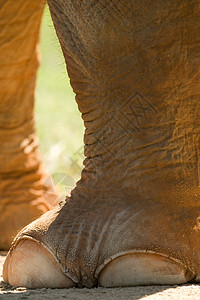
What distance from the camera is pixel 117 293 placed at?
5.86ft

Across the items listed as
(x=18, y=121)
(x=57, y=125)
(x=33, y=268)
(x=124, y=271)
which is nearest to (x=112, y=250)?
(x=124, y=271)

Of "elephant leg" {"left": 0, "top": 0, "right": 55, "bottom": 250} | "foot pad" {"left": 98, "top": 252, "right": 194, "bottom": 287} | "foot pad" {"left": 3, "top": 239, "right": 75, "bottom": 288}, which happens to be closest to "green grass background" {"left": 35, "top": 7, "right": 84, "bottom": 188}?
"elephant leg" {"left": 0, "top": 0, "right": 55, "bottom": 250}

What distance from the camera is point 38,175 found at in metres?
3.13

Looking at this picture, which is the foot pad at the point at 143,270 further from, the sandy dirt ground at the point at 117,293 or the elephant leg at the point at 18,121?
the elephant leg at the point at 18,121

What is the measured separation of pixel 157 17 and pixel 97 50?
0.53 feet

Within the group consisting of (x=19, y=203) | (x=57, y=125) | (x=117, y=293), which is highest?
(x=57, y=125)

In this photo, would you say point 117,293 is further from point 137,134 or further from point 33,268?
point 137,134

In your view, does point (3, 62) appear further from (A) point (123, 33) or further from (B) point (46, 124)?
(B) point (46, 124)

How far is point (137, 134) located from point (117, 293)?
370mm

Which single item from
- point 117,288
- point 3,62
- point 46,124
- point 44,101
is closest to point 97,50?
point 117,288

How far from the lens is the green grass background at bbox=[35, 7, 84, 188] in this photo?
3.70m

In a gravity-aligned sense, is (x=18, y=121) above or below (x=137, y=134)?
above

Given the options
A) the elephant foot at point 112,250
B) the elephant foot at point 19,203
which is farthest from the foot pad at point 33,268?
the elephant foot at point 19,203

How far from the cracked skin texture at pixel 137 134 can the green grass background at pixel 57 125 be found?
74 cm
